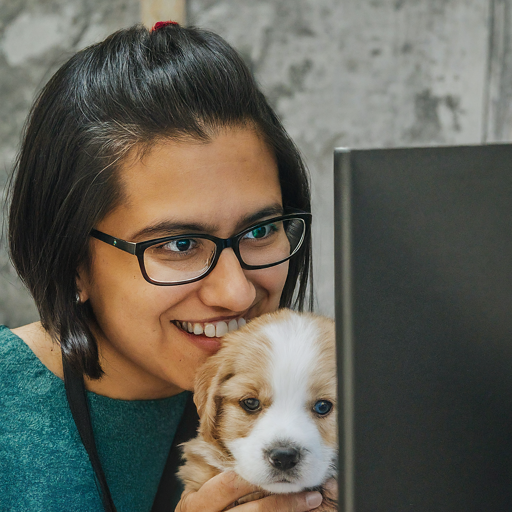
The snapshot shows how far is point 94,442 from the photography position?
1.14 meters

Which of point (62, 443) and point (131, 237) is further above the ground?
point (131, 237)

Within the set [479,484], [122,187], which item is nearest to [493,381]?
[479,484]

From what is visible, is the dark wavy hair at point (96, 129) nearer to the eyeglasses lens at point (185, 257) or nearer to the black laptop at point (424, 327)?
the eyeglasses lens at point (185, 257)

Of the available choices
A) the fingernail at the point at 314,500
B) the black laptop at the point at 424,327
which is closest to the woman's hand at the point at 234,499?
the fingernail at the point at 314,500

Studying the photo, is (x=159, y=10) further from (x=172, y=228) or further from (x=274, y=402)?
(x=274, y=402)

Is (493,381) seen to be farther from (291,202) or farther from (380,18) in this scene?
(380,18)

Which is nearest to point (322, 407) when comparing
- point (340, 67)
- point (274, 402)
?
point (274, 402)

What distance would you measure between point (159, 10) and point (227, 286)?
59.2 inches

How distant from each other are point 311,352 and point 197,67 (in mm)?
548

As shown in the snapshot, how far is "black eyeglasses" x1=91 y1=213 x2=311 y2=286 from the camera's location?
939mm

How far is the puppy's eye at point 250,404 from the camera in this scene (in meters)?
0.90

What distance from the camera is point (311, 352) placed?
896 millimetres

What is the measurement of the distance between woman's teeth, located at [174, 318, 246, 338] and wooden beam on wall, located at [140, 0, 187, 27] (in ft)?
4.63

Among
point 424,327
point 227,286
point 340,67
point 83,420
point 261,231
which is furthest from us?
point 340,67
